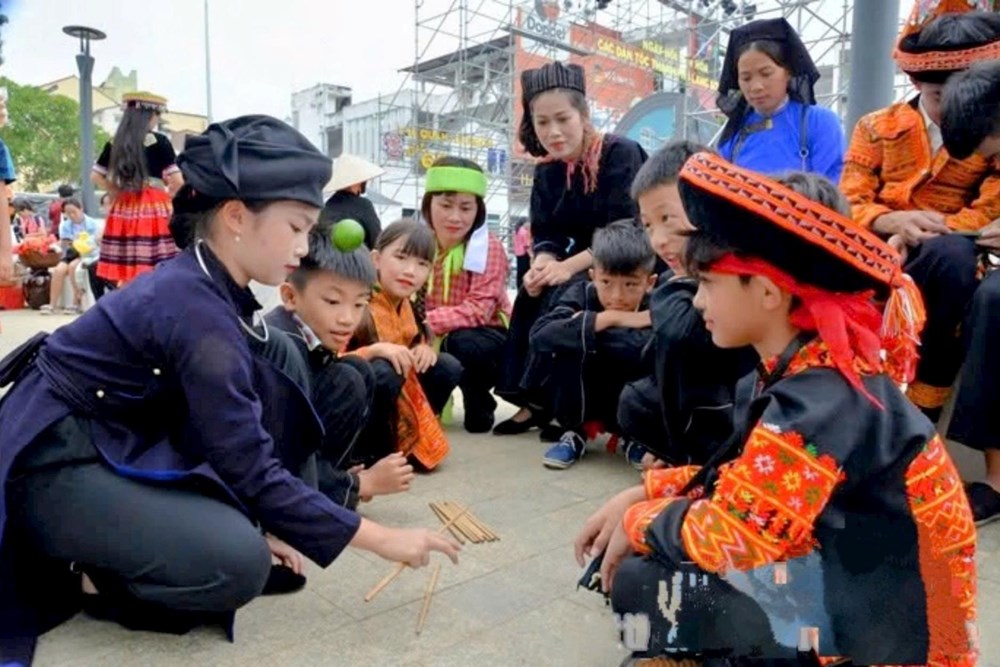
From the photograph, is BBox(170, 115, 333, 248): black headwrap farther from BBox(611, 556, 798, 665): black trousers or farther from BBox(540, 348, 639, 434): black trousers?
BBox(540, 348, 639, 434): black trousers

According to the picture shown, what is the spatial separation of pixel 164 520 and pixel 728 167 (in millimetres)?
1111

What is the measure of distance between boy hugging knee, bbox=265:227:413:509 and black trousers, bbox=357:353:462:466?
0.24m

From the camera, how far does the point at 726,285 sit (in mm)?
1275

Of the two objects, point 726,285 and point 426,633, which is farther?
point 426,633

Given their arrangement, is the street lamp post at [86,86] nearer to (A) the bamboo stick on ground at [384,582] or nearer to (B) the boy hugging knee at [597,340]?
(B) the boy hugging knee at [597,340]

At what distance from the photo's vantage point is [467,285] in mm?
3393

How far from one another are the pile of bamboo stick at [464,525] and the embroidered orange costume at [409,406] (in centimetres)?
47

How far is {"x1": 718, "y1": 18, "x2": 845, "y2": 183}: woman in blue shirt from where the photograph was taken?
9.37ft

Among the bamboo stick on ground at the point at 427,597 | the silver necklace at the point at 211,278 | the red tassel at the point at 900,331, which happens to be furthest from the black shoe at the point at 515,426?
the red tassel at the point at 900,331

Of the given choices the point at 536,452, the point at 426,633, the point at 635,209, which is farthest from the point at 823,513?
the point at 635,209

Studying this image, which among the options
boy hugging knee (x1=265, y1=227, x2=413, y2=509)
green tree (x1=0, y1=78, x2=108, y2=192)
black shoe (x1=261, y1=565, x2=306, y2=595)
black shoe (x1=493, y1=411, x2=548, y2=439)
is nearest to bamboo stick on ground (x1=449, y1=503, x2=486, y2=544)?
boy hugging knee (x1=265, y1=227, x2=413, y2=509)

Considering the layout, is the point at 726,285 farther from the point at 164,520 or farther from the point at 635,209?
the point at 635,209

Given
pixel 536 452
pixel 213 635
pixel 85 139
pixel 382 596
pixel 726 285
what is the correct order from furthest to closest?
pixel 85 139 → pixel 536 452 → pixel 382 596 → pixel 213 635 → pixel 726 285

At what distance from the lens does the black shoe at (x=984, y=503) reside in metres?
2.13
